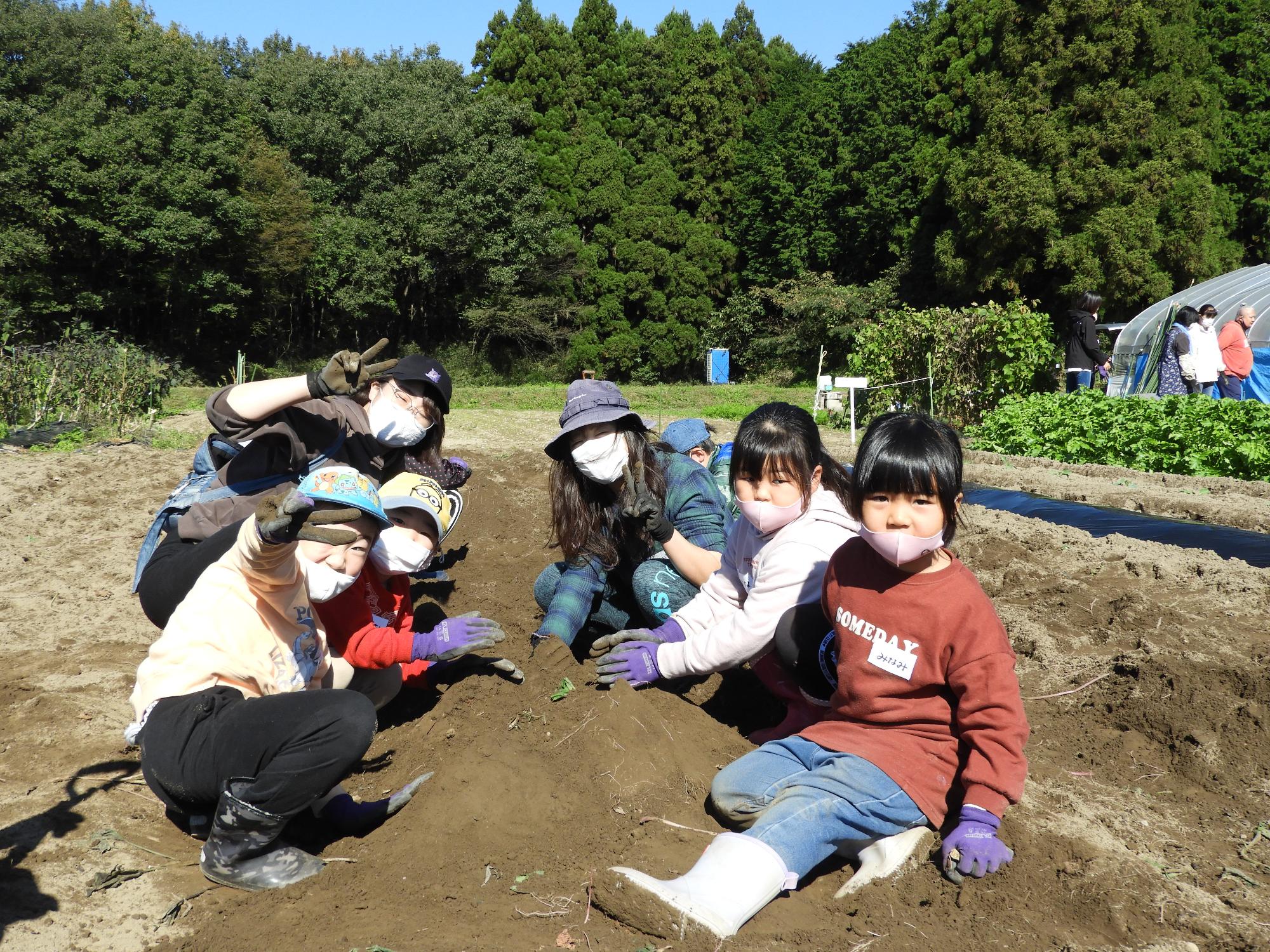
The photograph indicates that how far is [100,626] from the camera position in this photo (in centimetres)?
473

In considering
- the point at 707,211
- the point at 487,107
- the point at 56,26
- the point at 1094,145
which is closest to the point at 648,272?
the point at 707,211

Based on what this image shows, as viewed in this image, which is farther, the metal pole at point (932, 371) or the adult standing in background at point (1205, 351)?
the metal pole at point (932, 371)

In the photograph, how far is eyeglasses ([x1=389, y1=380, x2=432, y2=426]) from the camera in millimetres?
3828

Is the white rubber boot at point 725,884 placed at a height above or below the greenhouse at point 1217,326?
below

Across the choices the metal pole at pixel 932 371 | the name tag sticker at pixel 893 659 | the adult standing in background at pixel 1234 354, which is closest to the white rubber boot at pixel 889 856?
the name tag sticker at pixel 893 659

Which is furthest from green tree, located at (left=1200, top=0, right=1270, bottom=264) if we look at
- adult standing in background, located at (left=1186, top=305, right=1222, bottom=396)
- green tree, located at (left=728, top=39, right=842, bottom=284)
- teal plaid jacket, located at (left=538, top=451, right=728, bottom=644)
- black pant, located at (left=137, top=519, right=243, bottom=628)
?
black pant, located at (left=137, top=519, right=243, bottom=628)

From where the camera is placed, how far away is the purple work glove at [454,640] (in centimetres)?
329

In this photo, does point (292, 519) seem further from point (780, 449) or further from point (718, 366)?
point (718, 366)

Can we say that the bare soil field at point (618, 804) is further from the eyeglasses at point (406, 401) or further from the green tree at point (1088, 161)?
the green tree at point (1088, 161)

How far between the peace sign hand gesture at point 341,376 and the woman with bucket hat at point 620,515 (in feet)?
2.61

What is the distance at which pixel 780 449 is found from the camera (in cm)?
302

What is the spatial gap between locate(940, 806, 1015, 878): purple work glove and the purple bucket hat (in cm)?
186

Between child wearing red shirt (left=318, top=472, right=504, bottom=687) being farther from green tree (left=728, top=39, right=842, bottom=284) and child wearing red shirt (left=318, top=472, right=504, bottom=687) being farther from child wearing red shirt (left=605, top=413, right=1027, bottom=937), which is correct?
green tree (left=728, top=39, right=842, bottom=284)

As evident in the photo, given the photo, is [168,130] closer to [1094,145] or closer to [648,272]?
[648,272]
